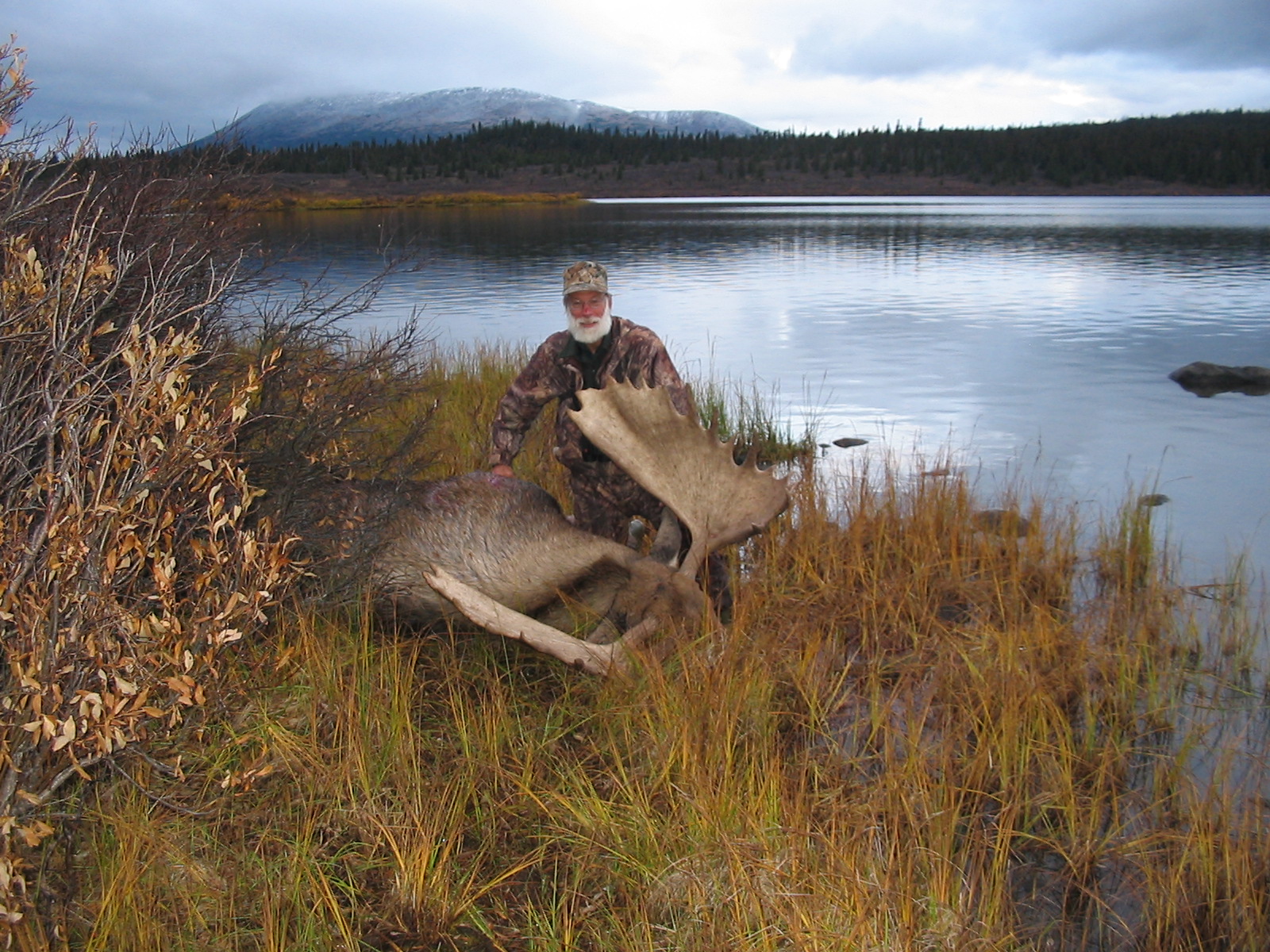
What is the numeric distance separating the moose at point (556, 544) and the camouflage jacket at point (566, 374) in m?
1.01

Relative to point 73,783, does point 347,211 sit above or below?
above

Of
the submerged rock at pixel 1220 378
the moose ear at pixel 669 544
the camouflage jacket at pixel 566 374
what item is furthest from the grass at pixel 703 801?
the submerged rock at pixel 1220 378

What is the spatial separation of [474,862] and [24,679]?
4.09 ft

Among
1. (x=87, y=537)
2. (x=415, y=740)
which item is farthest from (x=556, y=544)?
(x=87, y=537)

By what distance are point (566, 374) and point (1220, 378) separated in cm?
1180

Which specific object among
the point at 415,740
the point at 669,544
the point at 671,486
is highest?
the point at 671,486

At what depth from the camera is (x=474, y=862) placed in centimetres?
285

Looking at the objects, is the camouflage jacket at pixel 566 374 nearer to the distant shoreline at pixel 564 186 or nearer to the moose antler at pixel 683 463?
the moose antler at pixel 683 463

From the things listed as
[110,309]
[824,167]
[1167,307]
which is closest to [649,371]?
[110,309]

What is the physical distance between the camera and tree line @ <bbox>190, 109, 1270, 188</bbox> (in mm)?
83750

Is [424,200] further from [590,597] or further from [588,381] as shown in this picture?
[590,597]

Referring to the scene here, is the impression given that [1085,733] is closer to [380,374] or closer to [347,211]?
[380,374]

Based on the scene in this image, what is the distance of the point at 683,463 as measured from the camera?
14.8 feet

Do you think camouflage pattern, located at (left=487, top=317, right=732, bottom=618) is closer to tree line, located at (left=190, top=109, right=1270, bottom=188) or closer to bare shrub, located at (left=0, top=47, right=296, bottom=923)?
bare shrub, located at (left=0, top=47, right=296, bottom=923)
